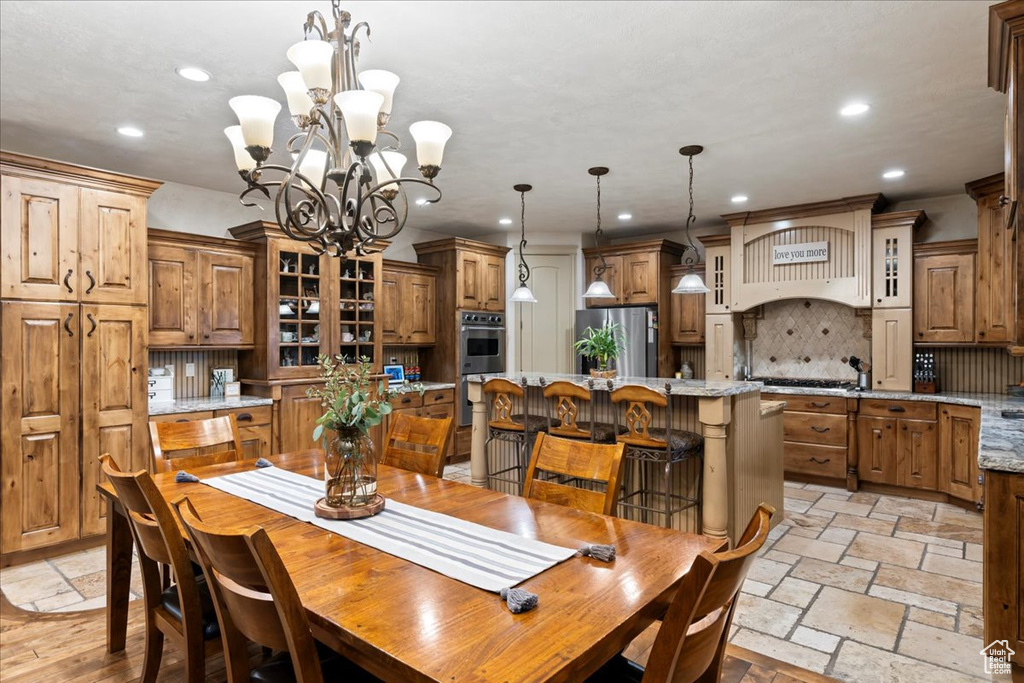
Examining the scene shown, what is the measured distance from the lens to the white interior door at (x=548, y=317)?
6672 mm

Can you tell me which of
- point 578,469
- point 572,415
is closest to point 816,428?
point 572,415

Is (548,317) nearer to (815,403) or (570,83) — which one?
(815,403)

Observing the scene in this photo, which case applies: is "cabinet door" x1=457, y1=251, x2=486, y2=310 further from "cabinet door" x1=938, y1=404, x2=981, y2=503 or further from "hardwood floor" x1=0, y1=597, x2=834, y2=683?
"cabinet door" x1=938, y1=404, x2=981, y2=503

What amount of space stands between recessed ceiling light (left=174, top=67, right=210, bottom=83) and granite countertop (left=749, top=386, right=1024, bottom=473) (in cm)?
368

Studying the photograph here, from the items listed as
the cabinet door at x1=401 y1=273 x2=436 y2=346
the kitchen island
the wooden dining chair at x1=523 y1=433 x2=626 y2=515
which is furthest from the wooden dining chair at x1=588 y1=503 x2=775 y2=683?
the cabinet door at x1=401 y1=273 x2=436 y2=346

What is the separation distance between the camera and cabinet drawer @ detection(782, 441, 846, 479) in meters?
5.04

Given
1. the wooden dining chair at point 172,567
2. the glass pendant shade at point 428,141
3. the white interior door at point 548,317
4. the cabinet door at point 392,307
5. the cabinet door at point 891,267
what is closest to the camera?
the wooden dining chair at point 172,567

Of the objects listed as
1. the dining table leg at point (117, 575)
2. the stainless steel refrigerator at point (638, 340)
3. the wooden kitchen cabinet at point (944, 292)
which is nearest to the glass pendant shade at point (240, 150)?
the dining table leg at point (117, 575)

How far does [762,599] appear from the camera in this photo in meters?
2.97

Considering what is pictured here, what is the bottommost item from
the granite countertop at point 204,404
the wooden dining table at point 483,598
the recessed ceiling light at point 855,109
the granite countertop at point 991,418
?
the wooden dining table at point 483,598

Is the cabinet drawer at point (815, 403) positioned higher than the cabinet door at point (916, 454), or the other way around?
the cabinet drawer at point (815, 403)

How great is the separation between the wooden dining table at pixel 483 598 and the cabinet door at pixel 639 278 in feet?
15.0

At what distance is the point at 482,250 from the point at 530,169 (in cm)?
222

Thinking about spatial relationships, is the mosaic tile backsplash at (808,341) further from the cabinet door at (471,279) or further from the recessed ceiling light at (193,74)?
the recessed ceiling light at (193,74)
